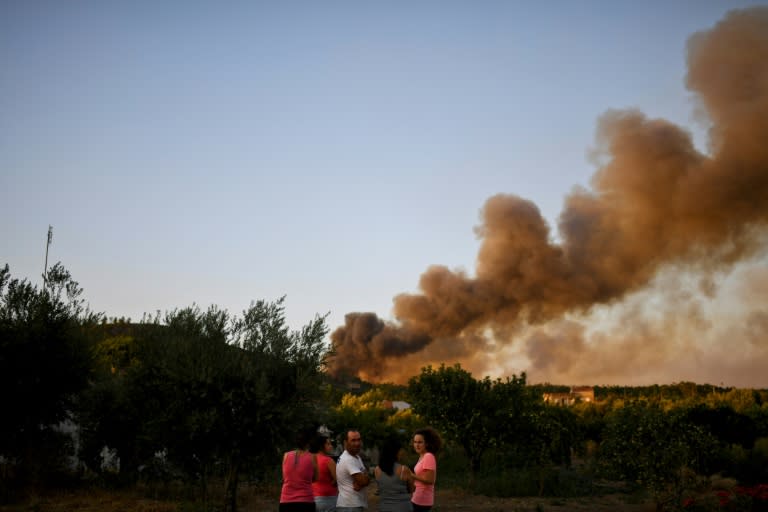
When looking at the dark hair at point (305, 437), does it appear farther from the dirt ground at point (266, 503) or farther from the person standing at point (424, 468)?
the dirt ground at point (266, 503)

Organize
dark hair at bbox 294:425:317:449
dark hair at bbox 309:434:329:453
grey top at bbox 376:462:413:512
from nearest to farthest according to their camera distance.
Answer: grey top at bbox 376:462:413:512
dark hair at bbox 309:434:329:453
dark hair at bbox 294:425:317:449

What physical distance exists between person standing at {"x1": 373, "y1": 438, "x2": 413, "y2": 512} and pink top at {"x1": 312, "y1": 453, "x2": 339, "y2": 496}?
1.27m

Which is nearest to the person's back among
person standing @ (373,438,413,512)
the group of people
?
the group of people

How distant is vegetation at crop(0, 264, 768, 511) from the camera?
17.1 m

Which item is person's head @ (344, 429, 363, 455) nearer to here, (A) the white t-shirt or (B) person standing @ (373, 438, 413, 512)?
(A) the white t-shirt

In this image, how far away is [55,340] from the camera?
22.3 m

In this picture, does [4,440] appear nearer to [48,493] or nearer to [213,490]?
[48,493]

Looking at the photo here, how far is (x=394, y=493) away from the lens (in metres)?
7.82

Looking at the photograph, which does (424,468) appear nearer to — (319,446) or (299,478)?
(319,446)

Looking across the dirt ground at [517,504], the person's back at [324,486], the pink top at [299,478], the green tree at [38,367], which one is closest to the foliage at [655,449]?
the dirt ground at [517,504]

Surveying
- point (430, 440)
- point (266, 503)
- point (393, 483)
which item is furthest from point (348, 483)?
point (266, 503)

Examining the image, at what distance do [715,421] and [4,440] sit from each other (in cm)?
3293

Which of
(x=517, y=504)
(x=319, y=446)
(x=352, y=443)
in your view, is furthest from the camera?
(x=517, y=504)

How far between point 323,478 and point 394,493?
155 centimetres
